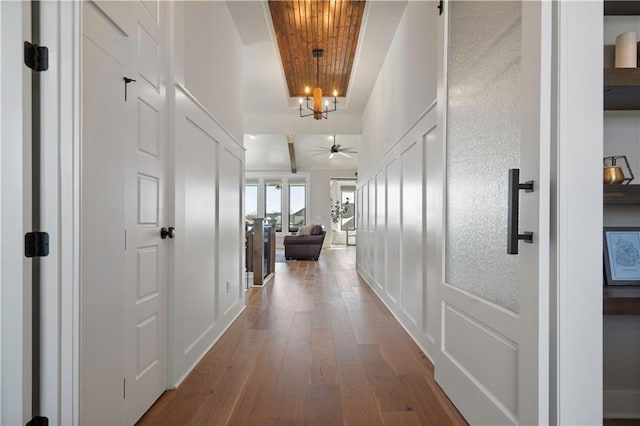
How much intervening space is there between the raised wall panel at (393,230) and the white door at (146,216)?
2.36 m

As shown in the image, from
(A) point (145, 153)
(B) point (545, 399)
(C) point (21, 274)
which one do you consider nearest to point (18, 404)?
(C) point (21, 274)

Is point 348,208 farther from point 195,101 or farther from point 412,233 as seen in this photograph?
point 195,101

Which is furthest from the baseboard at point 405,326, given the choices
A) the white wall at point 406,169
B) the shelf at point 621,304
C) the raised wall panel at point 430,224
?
the shelf at point 621,304

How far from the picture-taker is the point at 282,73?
5.19 m

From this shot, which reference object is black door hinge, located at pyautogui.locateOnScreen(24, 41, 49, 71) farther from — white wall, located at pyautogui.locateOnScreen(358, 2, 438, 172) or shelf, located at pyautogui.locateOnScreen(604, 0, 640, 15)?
shelf, located at pyautogui.locateOnScreen(604, 0, 640, 15)

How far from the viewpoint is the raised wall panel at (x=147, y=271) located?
180 cm

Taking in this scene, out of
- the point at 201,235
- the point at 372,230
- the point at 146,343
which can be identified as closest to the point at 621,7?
the point at 201,235

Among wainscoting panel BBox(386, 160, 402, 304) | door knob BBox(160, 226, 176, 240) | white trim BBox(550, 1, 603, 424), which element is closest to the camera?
white trim BBox(550, 1, 603, 424)

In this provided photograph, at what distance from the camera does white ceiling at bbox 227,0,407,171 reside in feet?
11.6

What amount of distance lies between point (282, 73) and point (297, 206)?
819 centimetres

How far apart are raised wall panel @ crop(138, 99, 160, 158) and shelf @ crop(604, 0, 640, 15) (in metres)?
2.33

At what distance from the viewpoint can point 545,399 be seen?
1.17 metres

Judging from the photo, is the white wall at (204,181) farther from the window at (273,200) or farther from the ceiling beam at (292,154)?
the window at (273,200)

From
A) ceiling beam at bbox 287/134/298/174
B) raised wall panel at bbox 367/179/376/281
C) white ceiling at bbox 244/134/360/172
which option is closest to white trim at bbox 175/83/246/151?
raised wall panel at bbox 367/179/376/281
